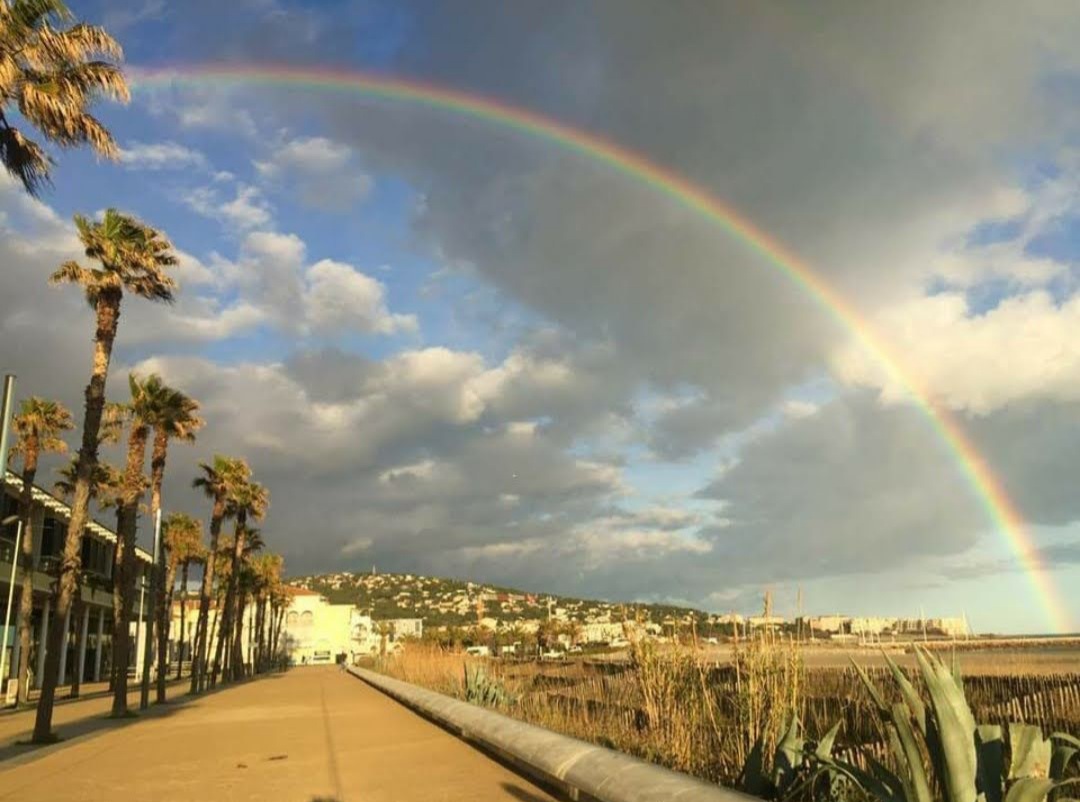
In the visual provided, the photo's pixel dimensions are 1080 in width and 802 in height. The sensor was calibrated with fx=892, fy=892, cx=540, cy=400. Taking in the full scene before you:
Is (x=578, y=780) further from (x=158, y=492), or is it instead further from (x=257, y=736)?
(x=158, y=492)

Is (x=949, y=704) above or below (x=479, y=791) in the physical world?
above

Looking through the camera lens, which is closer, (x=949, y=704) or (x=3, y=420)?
(x=949, y=704)

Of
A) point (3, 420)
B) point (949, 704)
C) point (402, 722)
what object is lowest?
point (402, 722)

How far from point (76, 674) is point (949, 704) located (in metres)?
40.7

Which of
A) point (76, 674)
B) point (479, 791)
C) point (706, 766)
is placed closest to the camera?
point (706, 766)

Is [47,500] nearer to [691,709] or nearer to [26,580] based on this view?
[26,580]

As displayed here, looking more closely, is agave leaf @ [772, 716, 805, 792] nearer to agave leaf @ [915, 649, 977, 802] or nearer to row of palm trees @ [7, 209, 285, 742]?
agave leaf @ [915, 649, 977, 802]

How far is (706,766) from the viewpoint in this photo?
344 inches

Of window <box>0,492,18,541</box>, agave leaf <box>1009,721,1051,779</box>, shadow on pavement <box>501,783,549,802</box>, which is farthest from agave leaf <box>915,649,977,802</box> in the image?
window <box>0,492,18,541</box>

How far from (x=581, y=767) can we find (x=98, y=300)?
18.7 m

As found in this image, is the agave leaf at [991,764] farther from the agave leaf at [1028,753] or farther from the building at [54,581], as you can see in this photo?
the building at [54,581]

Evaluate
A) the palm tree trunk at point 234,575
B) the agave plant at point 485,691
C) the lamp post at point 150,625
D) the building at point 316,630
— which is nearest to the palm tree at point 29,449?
the lamp post at point 150,625

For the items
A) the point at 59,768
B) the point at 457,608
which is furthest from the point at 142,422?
the point at 457,608

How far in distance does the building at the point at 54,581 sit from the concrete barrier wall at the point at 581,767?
26562mm
